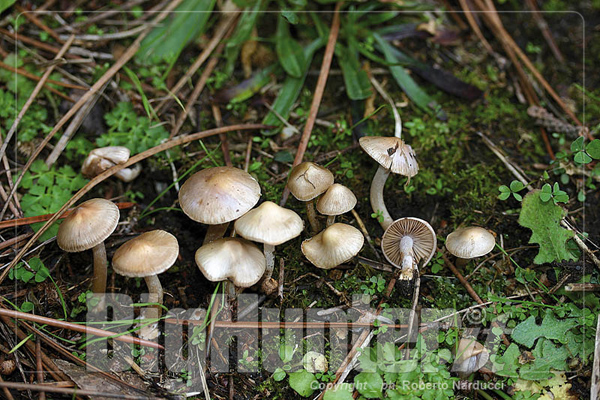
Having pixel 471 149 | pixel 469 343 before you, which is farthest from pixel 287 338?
pixel 471 149

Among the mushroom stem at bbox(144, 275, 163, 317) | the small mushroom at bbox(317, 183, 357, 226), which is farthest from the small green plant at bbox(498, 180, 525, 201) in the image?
the mushroom stem at bbox(144, 275, 163, 317)

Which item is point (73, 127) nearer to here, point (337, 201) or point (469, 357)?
point (337, 201)

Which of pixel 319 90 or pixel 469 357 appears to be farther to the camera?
pixel 319 90

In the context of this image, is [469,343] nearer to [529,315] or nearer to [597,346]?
[529,315]

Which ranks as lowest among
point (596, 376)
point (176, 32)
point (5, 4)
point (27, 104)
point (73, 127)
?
point (596, 376)

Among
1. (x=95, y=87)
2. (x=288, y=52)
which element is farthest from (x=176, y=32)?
(x=288, y=52)

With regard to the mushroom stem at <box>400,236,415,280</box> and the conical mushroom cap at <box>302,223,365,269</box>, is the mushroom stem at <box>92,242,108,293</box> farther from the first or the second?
the mushroom stem at <box>400,236,415,280</box>

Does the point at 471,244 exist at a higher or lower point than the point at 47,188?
lower
